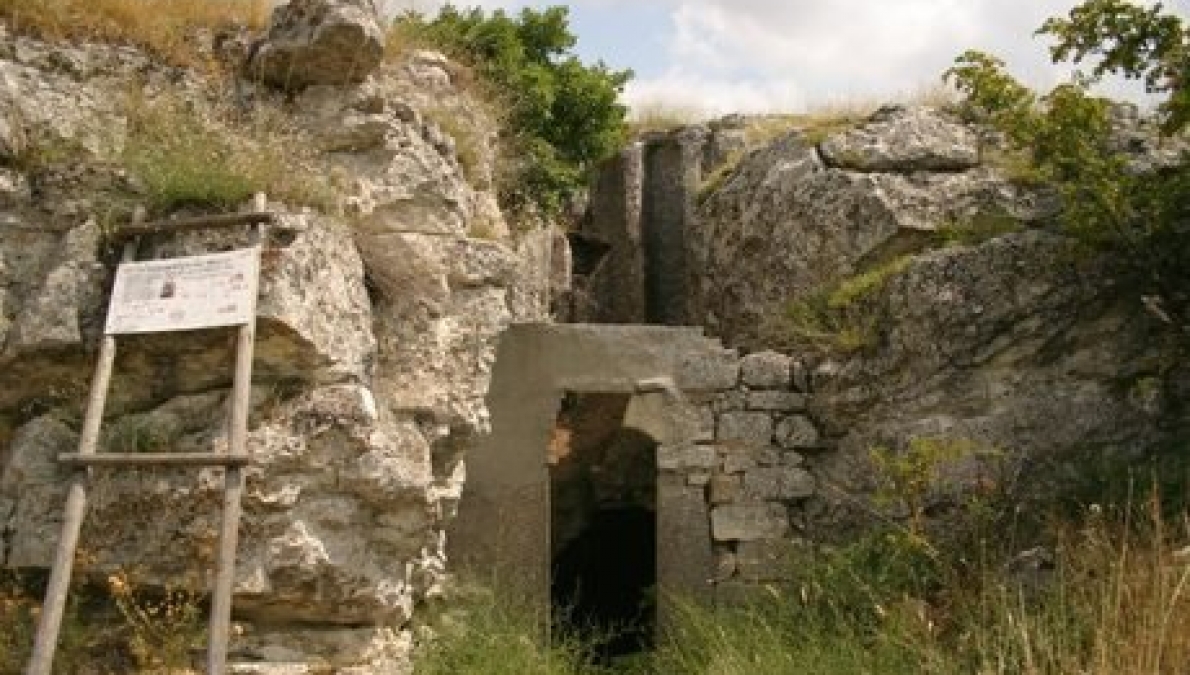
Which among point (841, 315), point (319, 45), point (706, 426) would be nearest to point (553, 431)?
point (706, 426)

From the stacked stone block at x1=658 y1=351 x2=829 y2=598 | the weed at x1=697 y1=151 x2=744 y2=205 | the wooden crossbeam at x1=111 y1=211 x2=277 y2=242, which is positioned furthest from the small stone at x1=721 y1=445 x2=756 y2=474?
the wooden crossbeam at x1=111 y1=211 x2=277 y2=242

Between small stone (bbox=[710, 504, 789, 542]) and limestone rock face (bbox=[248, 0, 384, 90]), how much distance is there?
11.4 feet

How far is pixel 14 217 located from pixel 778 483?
4.65 meters

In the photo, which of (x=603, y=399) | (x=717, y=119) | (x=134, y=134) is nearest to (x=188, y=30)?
(x=134, y=134)

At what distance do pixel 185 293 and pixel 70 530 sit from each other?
3.68 ft

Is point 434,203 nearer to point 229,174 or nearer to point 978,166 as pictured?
point 229,174

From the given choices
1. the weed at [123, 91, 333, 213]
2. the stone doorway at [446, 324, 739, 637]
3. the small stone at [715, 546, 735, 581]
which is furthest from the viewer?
the small stone at [715, 546, 735, 581]

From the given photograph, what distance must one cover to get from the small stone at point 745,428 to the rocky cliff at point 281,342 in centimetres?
175

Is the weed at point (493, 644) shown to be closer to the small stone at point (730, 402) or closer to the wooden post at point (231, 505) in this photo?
the wooden post at point (231, 505)

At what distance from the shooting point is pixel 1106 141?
25.6 ft

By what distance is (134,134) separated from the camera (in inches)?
232

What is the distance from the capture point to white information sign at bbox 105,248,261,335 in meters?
5.06

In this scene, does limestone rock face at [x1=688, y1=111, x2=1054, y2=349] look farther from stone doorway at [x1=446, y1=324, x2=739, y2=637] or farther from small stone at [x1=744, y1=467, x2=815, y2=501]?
small stone at [x1=744, y1=467, x2=815, y2=501]

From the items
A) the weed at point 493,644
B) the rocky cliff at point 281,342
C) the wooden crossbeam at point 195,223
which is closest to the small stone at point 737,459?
the weed at point 493,644
